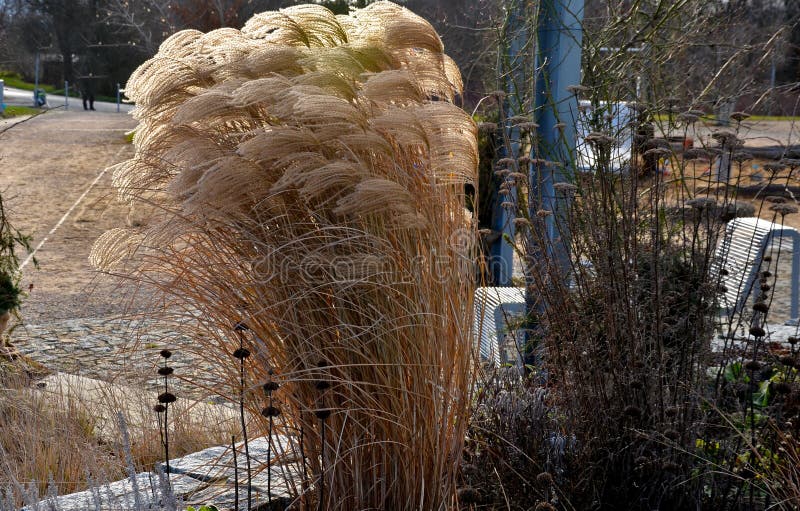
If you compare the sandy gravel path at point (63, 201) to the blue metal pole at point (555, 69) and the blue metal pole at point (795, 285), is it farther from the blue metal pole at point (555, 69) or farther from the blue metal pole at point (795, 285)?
the blue metal pole at point (795, 285)

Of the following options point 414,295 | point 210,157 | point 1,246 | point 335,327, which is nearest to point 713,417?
point 414,295

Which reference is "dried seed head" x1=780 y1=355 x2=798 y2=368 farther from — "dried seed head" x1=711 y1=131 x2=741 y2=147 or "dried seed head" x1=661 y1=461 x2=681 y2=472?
"dried seed head" x1=711 y1=131 x2=741 y2=147

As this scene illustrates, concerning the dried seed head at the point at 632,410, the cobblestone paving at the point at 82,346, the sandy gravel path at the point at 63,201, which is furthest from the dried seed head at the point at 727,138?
the cobblestone paving at the point at 82,346

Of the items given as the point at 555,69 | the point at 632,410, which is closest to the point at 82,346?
the point at 555,69

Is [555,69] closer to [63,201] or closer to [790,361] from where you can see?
[790,361]

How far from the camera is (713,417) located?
2797 mm

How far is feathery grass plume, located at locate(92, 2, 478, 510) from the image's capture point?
2227mm

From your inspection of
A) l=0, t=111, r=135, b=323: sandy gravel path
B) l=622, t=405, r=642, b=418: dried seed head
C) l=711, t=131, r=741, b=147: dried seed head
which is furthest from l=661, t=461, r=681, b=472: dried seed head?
l=0, t=111, r=135, b=323: sandy gravel path

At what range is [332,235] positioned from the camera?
7.45 feet

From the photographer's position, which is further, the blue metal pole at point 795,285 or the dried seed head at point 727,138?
the blue metal pole at point 795,285

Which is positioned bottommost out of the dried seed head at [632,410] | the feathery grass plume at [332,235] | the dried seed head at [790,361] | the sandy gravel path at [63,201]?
the sandy gravel path at [63,201]

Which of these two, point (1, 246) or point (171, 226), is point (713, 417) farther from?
point (1, 246)

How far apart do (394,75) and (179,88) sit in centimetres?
68

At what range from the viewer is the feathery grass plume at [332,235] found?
7.30ft
